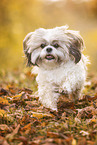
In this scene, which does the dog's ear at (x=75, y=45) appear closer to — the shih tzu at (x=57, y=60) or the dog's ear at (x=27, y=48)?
the shih tzu at (x=57, y=60)

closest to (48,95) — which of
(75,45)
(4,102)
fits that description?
(4,102)

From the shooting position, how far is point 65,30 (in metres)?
3.98

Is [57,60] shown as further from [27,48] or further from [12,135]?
[12,135]

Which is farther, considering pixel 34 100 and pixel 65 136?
pixel 34 100

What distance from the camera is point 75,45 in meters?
3.99

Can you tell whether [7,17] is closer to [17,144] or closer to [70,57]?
[70,57]

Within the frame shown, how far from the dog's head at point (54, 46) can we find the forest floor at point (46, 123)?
64 cm

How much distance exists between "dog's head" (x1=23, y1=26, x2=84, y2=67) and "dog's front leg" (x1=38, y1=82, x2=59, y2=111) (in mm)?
373

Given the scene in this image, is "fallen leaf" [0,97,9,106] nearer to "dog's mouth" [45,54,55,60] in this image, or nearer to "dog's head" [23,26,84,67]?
"dog's head" [23,26,84,67]

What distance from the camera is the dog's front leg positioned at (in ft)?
13.1

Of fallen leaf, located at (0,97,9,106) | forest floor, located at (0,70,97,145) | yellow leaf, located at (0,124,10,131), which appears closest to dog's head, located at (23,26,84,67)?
forest floor, located at (0,70,97,145)

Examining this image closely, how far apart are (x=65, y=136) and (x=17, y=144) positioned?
0.52 m

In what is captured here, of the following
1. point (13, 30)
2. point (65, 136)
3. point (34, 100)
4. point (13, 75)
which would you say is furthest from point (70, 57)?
point (13, 30)

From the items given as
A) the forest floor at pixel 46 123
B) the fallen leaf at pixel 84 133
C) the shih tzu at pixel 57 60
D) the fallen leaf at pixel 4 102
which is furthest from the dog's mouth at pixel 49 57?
the fallen leaf at pixel 84 133
